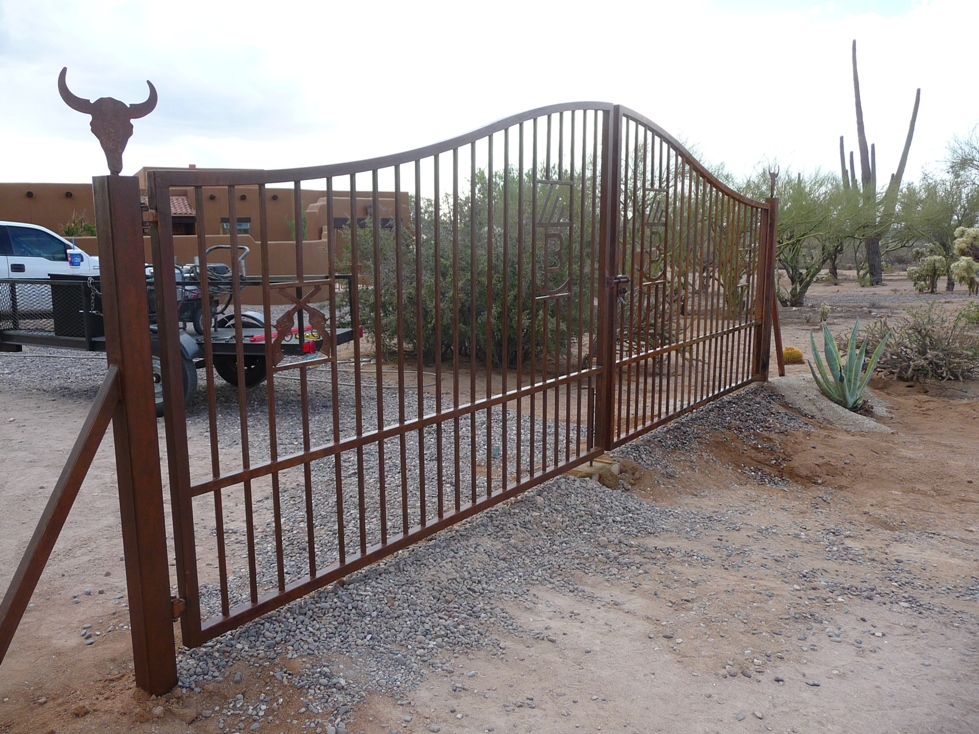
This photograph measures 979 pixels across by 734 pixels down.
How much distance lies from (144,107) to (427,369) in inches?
270

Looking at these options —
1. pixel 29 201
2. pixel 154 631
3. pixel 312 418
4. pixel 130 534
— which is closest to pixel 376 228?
pixel 130 534

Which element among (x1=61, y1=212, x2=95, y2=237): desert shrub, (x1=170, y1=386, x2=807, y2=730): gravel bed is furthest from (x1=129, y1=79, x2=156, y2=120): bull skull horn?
(x1=61, y1=212, x2=95, y2=237): desert shrub

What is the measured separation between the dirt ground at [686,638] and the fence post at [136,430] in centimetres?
19

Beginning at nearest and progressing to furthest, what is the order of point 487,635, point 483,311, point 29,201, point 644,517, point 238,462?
point 487,635 → point 644,517 → point 238,462 → point 483,311 → point 29,201

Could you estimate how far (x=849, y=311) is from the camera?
17.5 metres

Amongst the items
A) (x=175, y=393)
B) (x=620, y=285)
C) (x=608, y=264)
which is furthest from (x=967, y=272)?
(x=175, y=393)

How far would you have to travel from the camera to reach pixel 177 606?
2.64 meters

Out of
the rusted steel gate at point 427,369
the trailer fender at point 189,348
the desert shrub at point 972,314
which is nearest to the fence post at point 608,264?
the rusted steel gate at point 427,369

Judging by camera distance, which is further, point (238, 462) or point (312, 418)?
point (312, 418)

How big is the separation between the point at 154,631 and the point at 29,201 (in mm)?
22825

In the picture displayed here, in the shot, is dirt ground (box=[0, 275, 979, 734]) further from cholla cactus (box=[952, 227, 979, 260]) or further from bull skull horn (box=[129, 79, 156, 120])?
cholla cactus (box=[952, 227, 979, 260])

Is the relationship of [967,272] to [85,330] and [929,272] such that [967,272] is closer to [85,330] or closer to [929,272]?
[929,272]

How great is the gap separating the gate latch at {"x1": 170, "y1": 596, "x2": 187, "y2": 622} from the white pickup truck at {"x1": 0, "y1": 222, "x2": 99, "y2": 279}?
11.3 meters

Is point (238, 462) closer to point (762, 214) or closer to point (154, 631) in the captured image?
point (154, 631)
